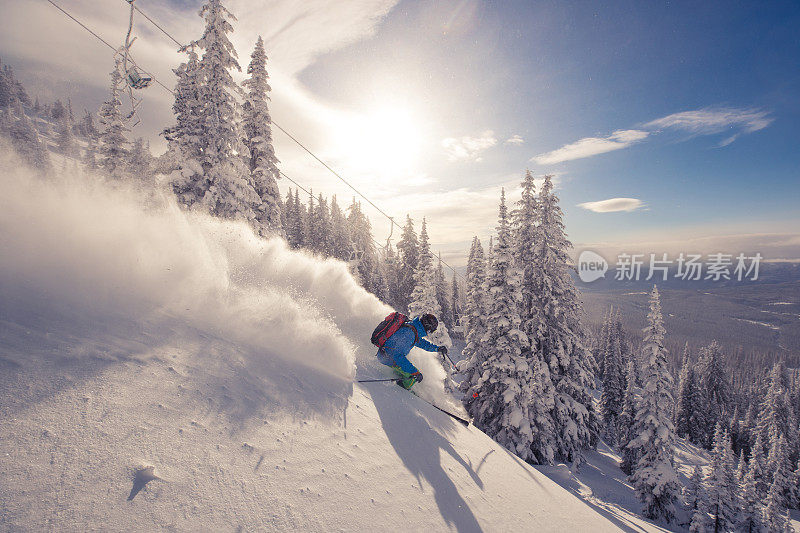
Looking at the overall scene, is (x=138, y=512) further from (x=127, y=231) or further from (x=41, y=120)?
(x=41, y=120)

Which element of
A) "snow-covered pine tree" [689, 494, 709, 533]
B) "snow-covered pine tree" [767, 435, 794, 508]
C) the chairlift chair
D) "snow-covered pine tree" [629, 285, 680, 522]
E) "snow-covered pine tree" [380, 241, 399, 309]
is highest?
the chairlift chair

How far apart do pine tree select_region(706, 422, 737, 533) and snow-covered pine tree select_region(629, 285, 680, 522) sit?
10.1 feet

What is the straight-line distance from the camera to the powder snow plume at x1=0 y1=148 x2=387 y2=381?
495 centimetres

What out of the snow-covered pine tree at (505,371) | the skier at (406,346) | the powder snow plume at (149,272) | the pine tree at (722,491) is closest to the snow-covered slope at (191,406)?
the powder snow plume at (149,272)

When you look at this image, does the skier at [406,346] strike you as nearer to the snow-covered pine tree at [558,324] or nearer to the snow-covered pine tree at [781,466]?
the snow-covered pine tree at [558,324]

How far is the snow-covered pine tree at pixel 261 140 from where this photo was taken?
20.1 meters

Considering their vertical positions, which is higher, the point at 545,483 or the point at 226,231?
the point at 226,231

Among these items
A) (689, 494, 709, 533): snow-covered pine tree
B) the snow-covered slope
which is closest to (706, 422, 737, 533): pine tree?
(689, 494, 709, 533): snow-covered pine tree

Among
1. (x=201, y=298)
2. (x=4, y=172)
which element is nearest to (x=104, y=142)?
(x=4, y=172)

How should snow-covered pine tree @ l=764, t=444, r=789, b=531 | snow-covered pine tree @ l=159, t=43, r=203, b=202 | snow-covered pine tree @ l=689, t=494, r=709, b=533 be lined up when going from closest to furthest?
snow-covered pine tree @ l=159, t=43, r=203, b=202
snow-covered pine tree @ l=689, t=494, r=709, b=533
snow-covered pine tree @ l=764, t=444, r=789, b=531

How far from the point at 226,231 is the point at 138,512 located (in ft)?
24.4

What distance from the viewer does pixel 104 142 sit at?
24.4 metres

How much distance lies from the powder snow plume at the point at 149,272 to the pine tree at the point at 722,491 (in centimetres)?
2884

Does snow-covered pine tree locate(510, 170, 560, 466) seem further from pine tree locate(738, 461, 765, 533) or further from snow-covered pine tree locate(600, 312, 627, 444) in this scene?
snow-covered pine tree locate(600, 312, 627, 444)
